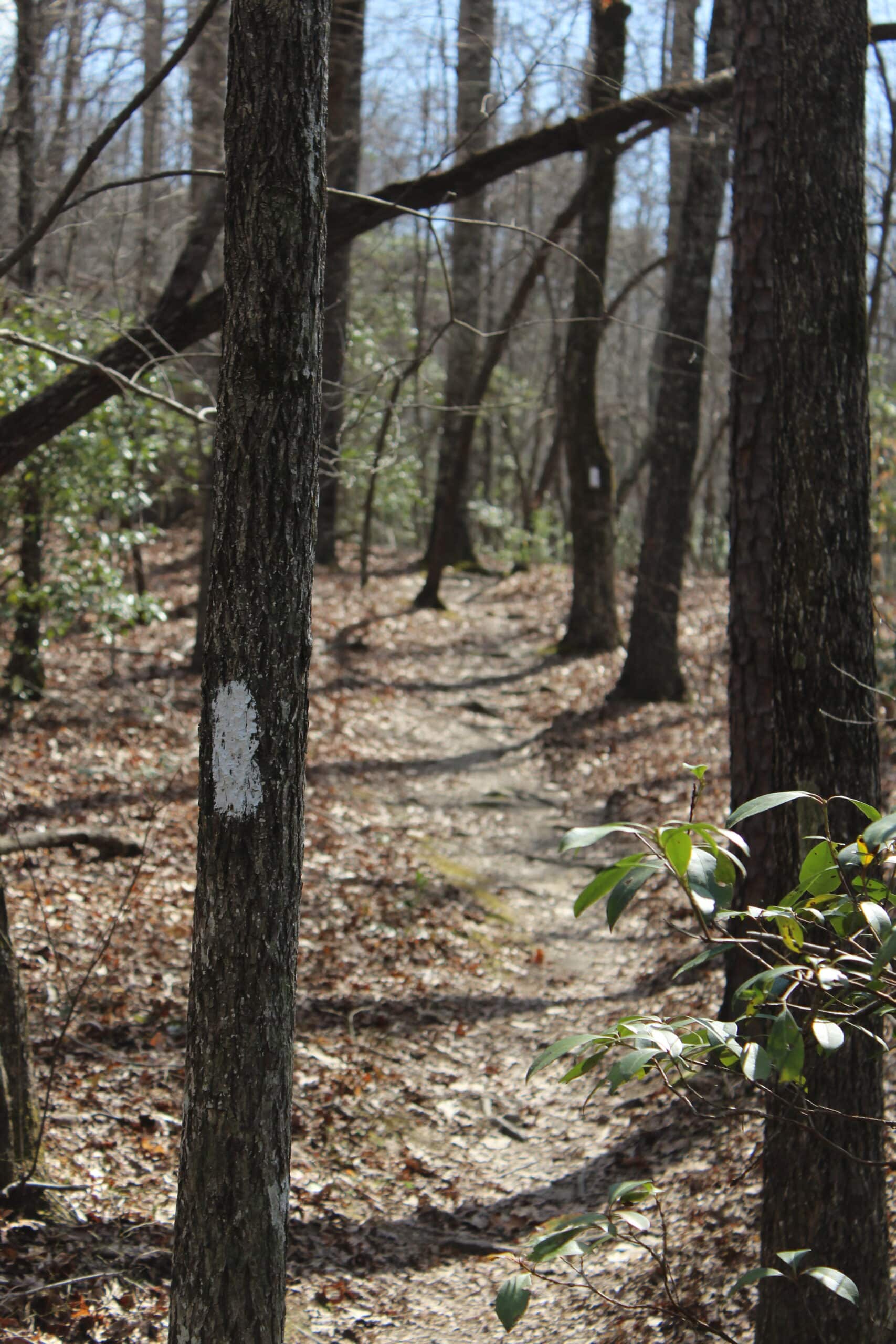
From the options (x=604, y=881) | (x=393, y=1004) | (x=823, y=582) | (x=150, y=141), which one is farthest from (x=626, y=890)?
(x=150, y=141)

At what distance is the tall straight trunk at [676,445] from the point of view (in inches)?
406

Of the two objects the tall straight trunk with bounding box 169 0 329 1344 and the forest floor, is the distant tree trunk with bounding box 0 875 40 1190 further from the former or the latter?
the tall straight trunk with bounding box 169 0 329 1344

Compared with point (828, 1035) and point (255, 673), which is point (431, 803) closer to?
point (255, 673)

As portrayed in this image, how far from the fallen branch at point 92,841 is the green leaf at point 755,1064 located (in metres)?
5.68

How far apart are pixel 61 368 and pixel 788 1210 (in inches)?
292

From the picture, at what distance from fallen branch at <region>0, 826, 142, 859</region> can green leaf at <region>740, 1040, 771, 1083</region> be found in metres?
5.68

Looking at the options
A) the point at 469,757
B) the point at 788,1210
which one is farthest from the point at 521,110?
the point at 788,1210

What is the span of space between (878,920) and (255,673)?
138cm

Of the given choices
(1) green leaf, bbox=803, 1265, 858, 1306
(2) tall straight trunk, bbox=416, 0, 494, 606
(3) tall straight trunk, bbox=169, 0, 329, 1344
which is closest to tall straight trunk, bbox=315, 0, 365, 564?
(2) tall straight trunk, bbox=416, 0, 494, 606

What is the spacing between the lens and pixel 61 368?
8109 mm

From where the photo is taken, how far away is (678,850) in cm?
180

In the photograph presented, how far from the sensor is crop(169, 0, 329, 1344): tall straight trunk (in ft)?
7.91

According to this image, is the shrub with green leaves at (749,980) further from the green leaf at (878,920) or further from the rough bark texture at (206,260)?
the rough bark texture at (206,260)

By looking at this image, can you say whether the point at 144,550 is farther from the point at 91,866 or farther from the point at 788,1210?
the point at 788,1210
